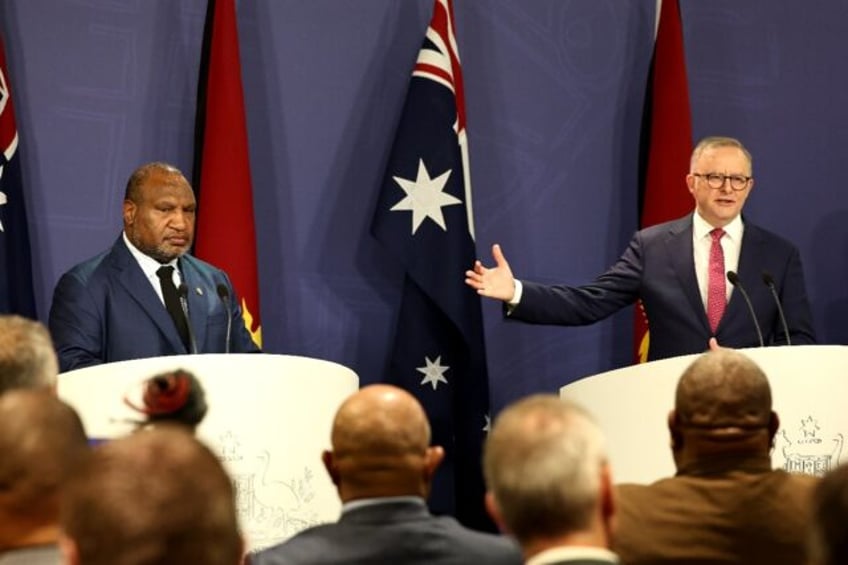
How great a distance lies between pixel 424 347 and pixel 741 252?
1.52m

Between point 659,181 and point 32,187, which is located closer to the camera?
point 32,187

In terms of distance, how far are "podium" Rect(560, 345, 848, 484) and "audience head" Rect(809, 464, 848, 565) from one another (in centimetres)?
246

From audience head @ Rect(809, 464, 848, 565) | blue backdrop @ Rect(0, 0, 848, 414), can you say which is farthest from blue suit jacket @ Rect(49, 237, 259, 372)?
audience head @ Rect(809, 464, 848, 565)

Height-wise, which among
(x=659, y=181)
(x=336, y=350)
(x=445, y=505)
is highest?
(x=659, y=181)

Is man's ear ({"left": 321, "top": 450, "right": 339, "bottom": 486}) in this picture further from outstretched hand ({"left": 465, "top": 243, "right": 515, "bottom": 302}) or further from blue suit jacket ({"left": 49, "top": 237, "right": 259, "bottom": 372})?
outstretched hand ({"left": 465, "top": 243, "right": 515, "bottom": 302})

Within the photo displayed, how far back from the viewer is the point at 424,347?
6758 mm

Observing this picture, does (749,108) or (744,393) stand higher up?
(749,108)

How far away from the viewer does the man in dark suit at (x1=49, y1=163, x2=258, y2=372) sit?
5.29m

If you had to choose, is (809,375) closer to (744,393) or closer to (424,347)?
(744,393)

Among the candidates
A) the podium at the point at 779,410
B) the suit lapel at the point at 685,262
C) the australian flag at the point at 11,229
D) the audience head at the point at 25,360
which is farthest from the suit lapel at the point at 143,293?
the audience head at the point at 25,360

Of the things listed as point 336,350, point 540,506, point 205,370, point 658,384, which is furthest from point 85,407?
point 336,350

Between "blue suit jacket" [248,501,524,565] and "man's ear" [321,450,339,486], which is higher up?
"man's ear" [321,450,339,486]

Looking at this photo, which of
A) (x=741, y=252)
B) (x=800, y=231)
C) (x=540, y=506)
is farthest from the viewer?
(x=800, y=231)

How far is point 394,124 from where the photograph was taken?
23.0ft
